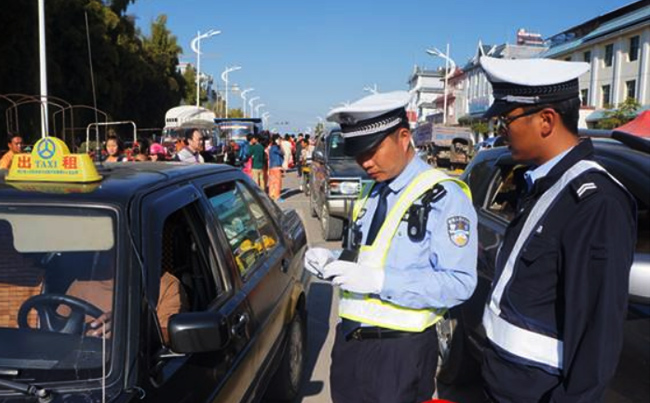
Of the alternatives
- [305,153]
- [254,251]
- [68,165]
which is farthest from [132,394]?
[305,153]

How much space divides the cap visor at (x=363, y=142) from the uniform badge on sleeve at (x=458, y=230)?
0.41 metres

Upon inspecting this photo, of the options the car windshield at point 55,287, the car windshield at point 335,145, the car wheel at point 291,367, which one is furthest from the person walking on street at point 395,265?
the car windshield at point 335,145

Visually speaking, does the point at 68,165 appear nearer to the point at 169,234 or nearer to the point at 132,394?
the point at 169,234

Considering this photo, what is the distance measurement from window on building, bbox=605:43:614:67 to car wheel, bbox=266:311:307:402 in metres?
42.1

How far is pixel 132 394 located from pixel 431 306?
3.49 feet

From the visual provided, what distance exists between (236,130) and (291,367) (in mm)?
27866

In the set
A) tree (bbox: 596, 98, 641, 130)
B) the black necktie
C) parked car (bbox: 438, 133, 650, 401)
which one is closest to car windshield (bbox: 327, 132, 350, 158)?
parked car (bbox: 438, 133, 650, 401)

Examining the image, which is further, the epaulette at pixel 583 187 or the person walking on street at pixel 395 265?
the person walking on street at pixel 395 265

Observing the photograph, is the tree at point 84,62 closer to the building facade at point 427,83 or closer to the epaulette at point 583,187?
the epaulette at point 583,187

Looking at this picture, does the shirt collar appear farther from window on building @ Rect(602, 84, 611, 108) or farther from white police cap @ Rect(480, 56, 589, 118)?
window on building @ Rect(602, 84, 611, 108)

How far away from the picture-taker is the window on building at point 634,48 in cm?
3619

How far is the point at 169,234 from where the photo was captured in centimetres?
270

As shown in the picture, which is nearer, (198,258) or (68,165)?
(68,165)

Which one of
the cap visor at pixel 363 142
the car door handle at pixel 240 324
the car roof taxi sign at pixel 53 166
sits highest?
the cap visor at pixel 363 142
